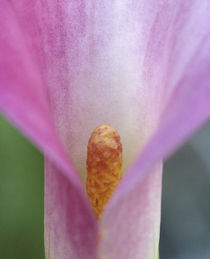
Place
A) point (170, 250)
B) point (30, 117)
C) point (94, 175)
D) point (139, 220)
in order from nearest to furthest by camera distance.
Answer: point (30, 117), point (139, 220), point (94, 175), point (170, 250)

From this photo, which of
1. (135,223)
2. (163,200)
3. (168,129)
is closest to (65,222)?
(135,223)

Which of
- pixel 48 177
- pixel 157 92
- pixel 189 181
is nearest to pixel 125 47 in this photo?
pixel 157 92

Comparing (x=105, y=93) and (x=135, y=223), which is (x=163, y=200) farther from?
(x=135, y=223)

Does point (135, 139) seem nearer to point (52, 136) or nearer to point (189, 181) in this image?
point (52, 136)

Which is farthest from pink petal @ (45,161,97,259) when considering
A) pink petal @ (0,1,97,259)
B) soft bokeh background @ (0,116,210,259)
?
soft bokeh background @ (0,116,210,259)

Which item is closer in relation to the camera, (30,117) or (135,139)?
→ (30,117)

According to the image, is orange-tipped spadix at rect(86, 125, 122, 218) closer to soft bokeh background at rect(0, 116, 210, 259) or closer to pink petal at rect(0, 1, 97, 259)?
pink petal at rect(0, 1, 97, 259)

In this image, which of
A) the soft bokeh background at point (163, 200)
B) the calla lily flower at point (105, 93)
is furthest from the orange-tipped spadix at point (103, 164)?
the soft bokeh background at point (163, 200)
